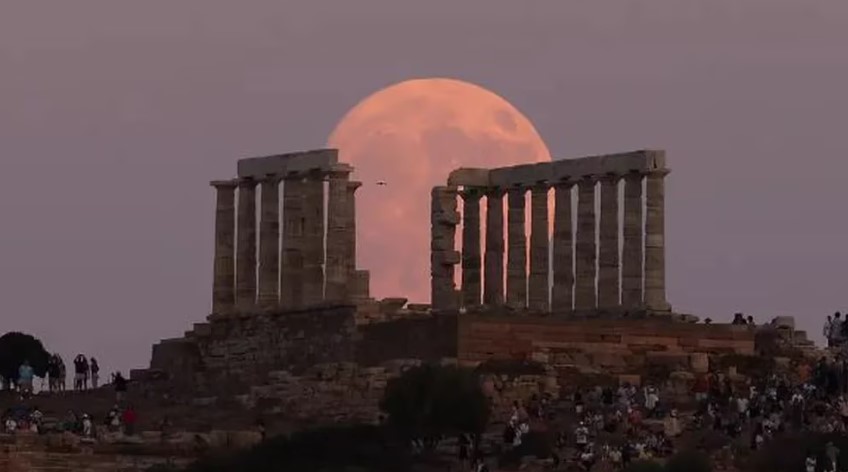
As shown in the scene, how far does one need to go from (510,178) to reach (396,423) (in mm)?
20391

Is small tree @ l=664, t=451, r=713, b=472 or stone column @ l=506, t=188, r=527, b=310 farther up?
stone column @ l=506, t=188, r=527, b=310

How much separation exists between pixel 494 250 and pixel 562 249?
93.6 inches

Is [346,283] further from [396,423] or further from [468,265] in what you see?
[396,423]

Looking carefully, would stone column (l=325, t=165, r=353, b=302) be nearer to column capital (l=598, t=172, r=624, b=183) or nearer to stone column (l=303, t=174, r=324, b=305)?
stone column (l=303, t=174, r=324, b=305)

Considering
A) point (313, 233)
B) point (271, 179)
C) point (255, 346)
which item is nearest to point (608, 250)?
point (313, 233)

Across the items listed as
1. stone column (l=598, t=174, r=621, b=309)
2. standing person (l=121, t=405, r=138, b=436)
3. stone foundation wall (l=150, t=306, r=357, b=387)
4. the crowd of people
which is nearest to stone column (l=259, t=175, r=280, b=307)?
stone foundation wall (l=150, t=306, r=357, b=387)

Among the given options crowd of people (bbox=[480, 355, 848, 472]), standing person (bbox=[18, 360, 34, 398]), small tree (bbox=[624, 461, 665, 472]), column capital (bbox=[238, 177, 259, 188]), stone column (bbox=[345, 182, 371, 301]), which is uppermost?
column capital (bbox=[238, 177, 259, 188])

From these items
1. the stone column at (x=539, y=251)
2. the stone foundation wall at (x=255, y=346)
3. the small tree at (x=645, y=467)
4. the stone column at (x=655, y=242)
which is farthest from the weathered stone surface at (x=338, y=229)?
the small tree at (x=645, y=467)

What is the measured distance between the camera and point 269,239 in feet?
449

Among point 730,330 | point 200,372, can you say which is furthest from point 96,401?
point 730,330

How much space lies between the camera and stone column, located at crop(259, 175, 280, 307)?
136625mm

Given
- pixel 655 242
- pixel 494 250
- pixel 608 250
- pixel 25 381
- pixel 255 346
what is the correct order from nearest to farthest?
pixel 25 381 < pixel 655 242 < pixel 255 346 < pixel 608 250 < pixel 494 250

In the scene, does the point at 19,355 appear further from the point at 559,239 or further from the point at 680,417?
the point at 680,417

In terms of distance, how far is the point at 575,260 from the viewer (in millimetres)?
137000
